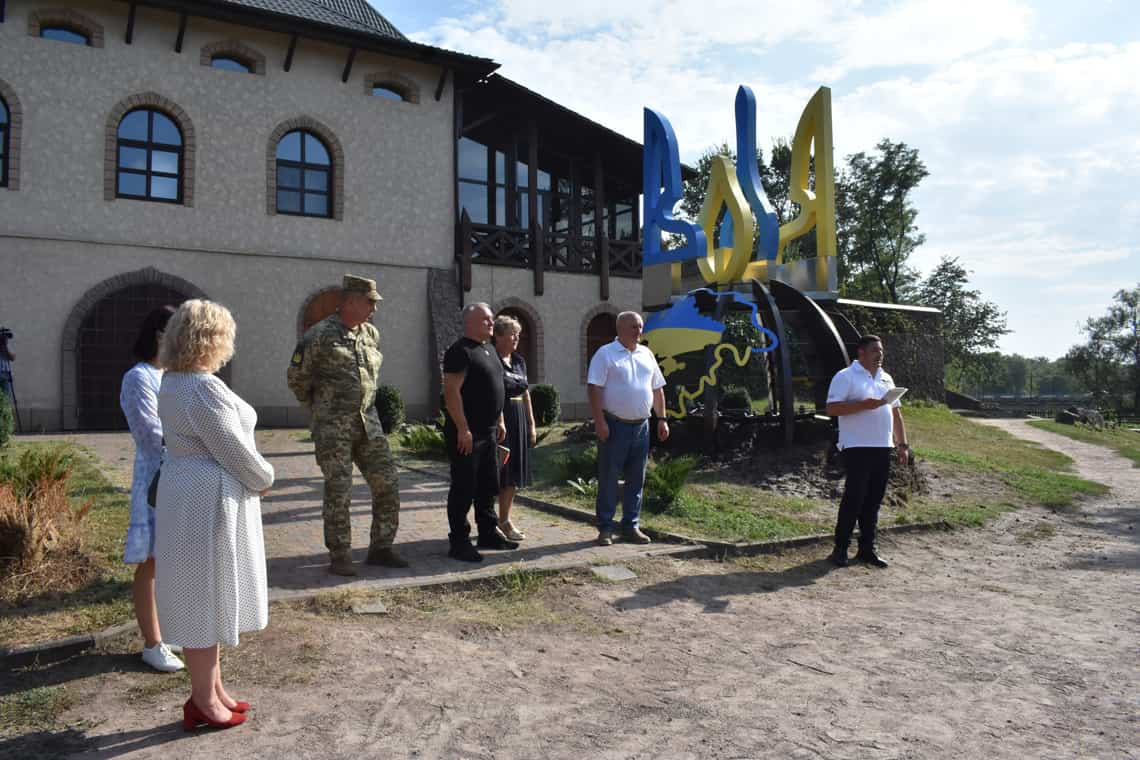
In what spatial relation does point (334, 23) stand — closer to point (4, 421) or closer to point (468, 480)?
point (4, 421)

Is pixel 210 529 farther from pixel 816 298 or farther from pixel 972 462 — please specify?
pixel 972 462

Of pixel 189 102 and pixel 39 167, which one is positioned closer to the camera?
pixel 39 167

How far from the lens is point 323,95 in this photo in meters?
17.7

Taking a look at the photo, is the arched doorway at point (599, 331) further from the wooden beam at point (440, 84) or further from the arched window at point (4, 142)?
the arched window at point (4, 142)

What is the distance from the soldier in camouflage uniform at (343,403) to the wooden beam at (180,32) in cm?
1394

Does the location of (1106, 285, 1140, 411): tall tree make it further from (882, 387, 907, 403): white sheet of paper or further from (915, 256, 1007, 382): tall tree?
(882, 387, 907, 403): white sheet of paper

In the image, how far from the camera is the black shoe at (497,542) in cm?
604

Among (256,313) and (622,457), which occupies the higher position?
(256,313)

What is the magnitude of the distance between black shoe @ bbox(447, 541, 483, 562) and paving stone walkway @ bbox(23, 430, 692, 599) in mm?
55

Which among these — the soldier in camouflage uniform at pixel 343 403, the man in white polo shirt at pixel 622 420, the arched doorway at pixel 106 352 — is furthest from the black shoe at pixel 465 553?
the arched doorway at pixel 106 352

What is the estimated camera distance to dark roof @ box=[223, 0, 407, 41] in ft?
56.6

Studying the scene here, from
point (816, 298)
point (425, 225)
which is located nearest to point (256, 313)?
point (425, 225)

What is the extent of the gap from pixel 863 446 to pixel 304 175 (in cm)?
1488

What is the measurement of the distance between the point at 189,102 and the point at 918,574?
53.3 ft
